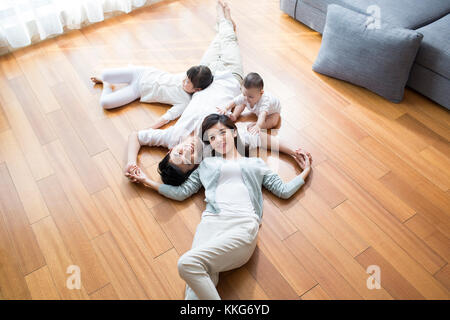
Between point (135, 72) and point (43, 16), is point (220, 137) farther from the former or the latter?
point (43, 16)

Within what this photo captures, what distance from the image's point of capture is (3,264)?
152 centimetres

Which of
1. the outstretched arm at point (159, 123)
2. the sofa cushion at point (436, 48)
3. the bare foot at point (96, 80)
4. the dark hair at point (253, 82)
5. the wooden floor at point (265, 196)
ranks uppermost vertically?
the sofa cushion at point (436, 48)

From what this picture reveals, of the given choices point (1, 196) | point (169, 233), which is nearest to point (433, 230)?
point (169, 233)

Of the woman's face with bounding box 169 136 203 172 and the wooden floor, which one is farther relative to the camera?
the woman's face with bounding box 169 136 203 172

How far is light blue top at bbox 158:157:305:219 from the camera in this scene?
162cm

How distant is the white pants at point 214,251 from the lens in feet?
4.36

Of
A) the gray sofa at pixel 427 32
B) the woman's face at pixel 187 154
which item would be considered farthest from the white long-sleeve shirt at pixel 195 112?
the gray sofa at pixel 427 32

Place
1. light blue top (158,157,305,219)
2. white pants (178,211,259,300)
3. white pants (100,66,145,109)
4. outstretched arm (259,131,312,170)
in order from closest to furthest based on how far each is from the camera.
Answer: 1. white pants (178,211,259,300)
2. light blue top (158,157,305,219)
3. outstretched arm (259,131,312,170)
4. white pants (100,66,145,109)

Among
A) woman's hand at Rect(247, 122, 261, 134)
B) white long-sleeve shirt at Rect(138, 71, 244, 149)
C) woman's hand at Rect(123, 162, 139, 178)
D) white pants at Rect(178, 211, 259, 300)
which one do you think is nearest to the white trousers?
white long-sleeve shirt at Rect(138, 71, 244, 149)

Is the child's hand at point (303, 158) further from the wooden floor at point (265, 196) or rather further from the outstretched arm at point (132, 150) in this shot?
the outstretched arm at point (132, 150)

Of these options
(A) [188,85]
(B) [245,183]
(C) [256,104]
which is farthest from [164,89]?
(B) [245,183]

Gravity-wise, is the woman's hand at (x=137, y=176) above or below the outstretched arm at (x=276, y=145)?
below

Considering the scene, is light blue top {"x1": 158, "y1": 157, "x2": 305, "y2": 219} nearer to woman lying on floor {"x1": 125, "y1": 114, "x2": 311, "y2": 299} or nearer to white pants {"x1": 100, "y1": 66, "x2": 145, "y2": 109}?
woman lying on floor {"x1": 125, "y1": 114, "x2": 311, "y2": 299}

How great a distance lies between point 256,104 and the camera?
1.96 metres
